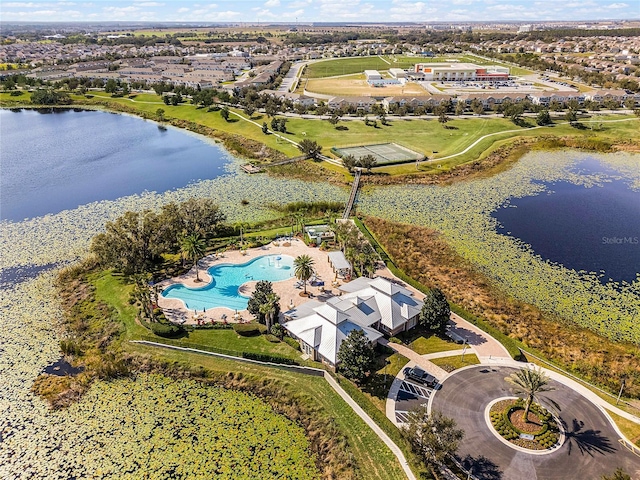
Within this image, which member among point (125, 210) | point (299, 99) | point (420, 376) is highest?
point (299, 99)

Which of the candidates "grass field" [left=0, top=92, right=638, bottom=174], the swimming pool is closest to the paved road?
the swimming pool

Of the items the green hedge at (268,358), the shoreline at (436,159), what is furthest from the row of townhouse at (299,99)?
the green hedge at (268,358)

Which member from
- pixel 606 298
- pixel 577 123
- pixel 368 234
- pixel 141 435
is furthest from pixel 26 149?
pixel 577 123

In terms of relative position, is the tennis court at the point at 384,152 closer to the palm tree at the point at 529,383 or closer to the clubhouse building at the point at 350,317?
the clubhouse building at the point at 350,317

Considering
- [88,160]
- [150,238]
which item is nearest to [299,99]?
[88,160]

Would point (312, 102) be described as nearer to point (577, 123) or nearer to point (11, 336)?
point (577, 123)

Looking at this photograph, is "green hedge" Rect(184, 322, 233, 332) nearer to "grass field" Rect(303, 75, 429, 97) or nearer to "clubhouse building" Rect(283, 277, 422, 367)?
"clubhouse building" Rect(283, 277, 422, 367)

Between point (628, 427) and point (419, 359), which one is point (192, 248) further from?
point (628, 427)
